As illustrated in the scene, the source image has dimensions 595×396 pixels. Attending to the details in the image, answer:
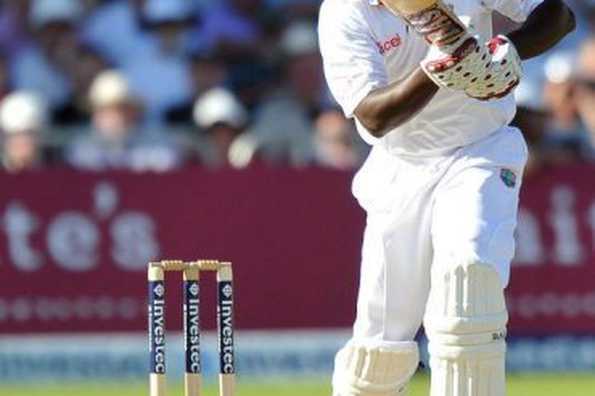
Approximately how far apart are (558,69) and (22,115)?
120 inches

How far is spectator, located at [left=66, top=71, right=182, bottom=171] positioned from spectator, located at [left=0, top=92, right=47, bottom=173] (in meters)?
0.20

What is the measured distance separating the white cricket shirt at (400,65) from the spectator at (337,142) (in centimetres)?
456

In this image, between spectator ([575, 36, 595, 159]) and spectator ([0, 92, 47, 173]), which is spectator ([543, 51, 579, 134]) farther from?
spectator ([0, 92, 47, 173])

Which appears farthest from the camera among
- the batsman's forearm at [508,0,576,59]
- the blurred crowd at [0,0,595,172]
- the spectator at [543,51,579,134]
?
the spectator at [543,51,579,134]

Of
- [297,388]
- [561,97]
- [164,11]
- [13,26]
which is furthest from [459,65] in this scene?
[13,26]

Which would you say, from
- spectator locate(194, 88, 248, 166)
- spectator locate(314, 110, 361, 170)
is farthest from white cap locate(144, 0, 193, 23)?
spectator locate(314, 110, 361, 170)

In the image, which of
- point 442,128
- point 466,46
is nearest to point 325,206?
point 442,128

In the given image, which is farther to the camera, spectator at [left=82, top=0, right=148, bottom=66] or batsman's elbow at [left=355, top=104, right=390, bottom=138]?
spectator at [left=82, top=0, right=148, bottom=66]

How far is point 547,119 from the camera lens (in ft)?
35.2

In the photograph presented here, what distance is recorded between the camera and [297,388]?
9805mm

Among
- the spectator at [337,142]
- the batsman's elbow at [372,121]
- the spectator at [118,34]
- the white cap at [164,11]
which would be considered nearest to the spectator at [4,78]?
the spectator at [118,34]

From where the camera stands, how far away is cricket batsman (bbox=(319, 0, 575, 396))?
5.43m

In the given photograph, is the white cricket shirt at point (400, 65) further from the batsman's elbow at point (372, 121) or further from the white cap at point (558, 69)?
the white cap at point (558, 69)

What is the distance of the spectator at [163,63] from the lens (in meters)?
11.1
